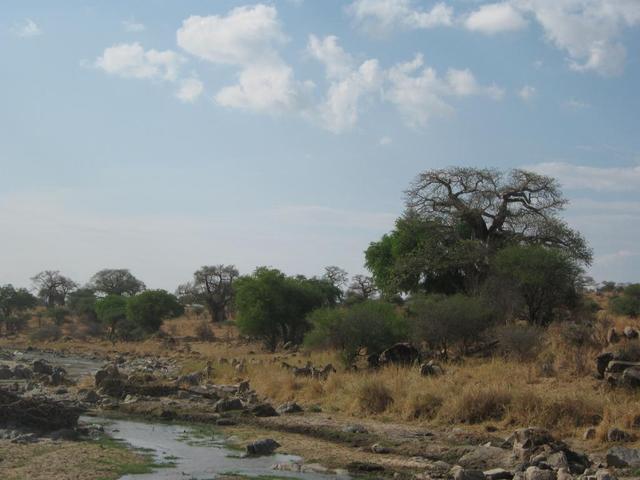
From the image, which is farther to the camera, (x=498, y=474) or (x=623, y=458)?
(x=623, y=458)

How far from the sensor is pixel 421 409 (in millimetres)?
19250

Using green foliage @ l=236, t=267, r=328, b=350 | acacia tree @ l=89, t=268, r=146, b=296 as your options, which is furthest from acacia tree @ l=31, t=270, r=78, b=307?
green foliage @ l=236, t=267, r=328, b=350

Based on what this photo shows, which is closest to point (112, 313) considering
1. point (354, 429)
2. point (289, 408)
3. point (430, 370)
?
point (430, 370)

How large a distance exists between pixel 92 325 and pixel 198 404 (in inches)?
2488

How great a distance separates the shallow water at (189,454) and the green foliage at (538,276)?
1803cm

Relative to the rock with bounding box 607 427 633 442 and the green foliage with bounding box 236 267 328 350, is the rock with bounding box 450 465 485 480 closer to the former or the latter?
the rock with bounding box 607 427 633 442

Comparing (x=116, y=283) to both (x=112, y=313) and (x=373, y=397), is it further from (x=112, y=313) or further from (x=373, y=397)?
(x=373, y=397)

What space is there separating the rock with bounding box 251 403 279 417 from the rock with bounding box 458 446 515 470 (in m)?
7.60

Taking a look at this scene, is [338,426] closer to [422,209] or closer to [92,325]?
[422,209]

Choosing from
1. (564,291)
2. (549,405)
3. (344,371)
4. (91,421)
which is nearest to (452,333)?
(344,371)

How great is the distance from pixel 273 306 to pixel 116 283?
74.8m

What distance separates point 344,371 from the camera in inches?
1083

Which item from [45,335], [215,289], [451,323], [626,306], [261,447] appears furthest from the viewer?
[215,289]

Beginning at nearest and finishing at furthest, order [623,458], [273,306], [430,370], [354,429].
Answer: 1. [623,458]
2. [354,429]
3. [430,370]
4. [273,306]
